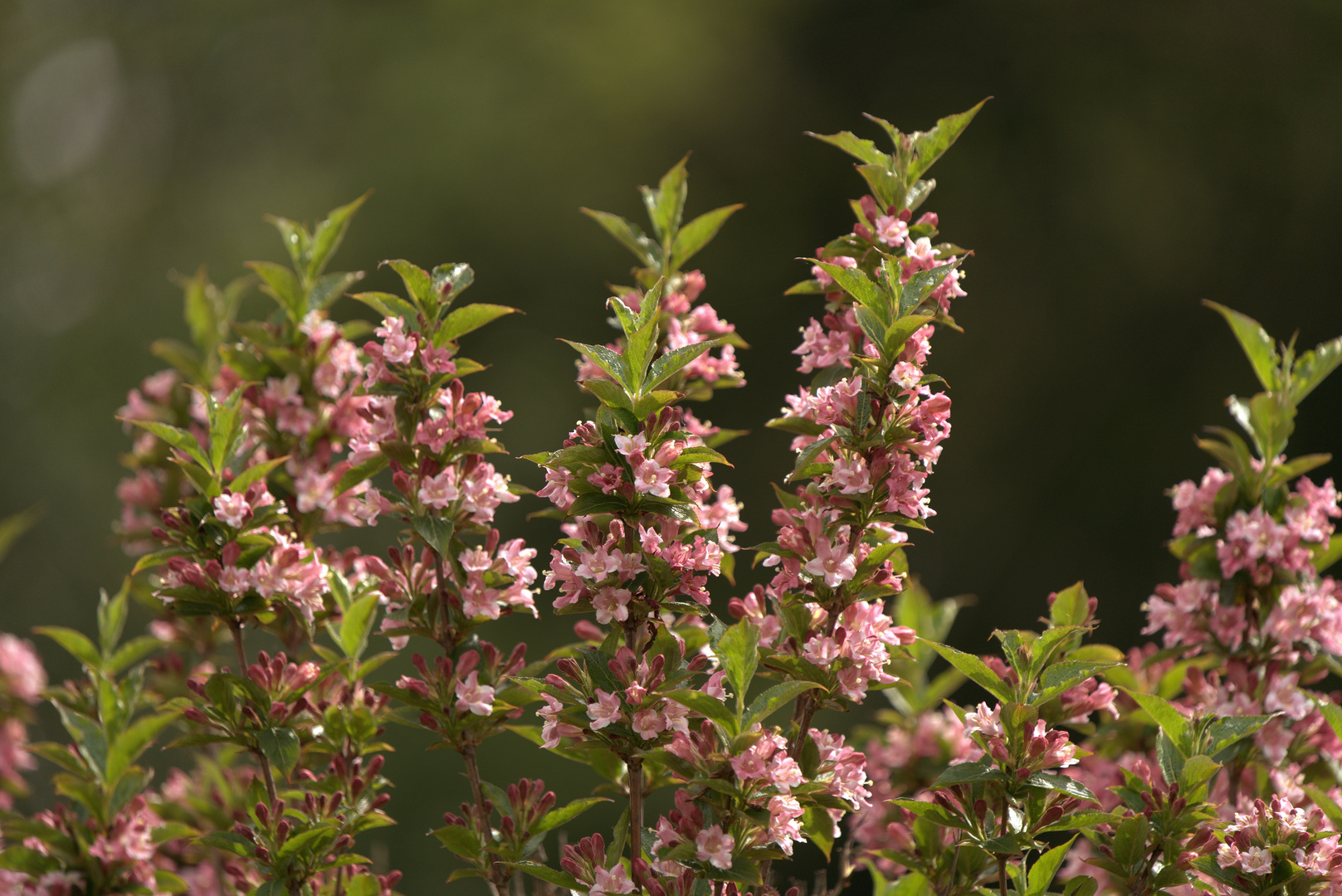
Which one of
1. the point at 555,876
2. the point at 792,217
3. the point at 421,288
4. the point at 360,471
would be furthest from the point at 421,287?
the point at 792,217

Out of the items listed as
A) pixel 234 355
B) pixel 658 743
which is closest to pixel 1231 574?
pixel 658 743

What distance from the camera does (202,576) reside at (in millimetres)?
1397

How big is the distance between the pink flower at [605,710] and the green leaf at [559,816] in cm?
18

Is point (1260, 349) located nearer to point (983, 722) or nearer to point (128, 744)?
point (983, 722)

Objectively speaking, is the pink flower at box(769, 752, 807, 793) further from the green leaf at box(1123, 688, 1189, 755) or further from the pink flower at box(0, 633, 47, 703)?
the pink flower at box(0, 633, 47, 703)

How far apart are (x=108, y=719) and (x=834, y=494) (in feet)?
3.62

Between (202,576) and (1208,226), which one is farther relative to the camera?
(1208,226)

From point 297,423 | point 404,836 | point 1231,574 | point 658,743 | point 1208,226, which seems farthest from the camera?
point 404,836

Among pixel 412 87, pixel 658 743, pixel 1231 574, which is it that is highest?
pixel 412 87

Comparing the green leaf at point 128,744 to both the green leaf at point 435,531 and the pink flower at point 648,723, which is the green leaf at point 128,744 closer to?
the green leaf at point 435,531

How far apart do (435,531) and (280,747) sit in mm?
345

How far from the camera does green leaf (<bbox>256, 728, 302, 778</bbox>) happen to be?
1375 millimetres

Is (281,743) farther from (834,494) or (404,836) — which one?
(404,836)

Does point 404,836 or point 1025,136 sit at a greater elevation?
point 1025,136
